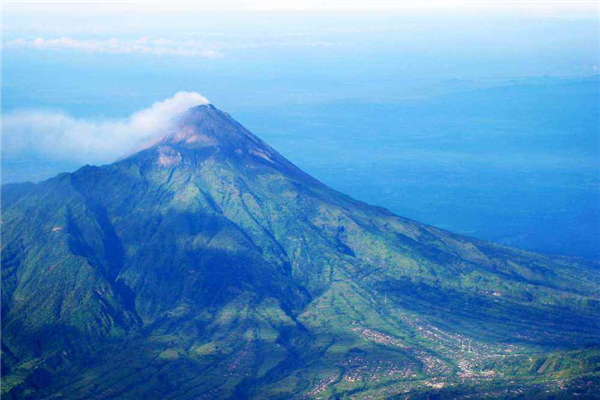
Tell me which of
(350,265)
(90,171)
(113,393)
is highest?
(90,171)

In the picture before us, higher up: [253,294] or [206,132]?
[206,132]

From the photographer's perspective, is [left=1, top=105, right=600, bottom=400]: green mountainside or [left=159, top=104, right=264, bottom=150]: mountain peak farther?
[left=159, top=104, right=264, bottom=150]: mountain peak

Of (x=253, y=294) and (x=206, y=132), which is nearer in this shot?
(x=253, y=294)

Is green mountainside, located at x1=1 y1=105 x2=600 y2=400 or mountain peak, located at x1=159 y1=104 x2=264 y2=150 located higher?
mountain peak, located at x1=159 y1=104 x2=264 y2=150

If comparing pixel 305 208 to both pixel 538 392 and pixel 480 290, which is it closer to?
pixel 480 290

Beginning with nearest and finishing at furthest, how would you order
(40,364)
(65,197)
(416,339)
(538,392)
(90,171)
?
1. (538,392)
2. (40,364)
3. (416,339)
4. (65,197)
5. (90,171)

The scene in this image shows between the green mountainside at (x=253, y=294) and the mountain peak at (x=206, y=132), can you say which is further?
the mountain peak at (x=206, y=132)

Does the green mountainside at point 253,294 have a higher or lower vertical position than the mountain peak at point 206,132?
lower

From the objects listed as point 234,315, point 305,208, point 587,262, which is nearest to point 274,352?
point 234,315
